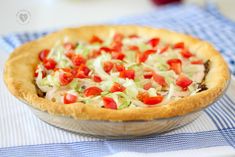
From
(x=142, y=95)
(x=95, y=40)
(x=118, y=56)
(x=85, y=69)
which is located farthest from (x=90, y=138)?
(x=95, y=40)

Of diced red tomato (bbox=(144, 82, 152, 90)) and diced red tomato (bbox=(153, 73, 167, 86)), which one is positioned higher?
diced red tomato (bbox=(153, 73, 167, 86))

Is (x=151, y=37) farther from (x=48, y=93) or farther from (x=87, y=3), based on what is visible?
(x=87, y=3)

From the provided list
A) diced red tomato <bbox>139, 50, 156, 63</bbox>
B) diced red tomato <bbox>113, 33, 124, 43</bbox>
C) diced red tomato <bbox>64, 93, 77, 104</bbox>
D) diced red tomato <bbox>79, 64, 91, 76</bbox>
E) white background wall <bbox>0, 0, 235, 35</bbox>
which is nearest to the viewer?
diced red tomato <bbox>64, 93, 77, 104</bbox>

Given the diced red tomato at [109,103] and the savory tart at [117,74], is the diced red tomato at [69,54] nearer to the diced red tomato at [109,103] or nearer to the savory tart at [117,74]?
the savory tart at [117,74]

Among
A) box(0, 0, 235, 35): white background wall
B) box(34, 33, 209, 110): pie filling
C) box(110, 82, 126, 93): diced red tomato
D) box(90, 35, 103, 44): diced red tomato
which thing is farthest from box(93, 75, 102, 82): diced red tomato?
box(0, 0, 235, 35): white background wall

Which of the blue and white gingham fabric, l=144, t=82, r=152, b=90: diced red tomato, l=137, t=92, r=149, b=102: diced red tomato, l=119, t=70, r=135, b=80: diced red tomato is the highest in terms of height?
l=119, t=70, r=135, b=80: diced red tomato

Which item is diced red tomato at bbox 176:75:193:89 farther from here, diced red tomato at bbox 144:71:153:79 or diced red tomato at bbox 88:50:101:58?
diced red tomato at bbox 88:50:101:58

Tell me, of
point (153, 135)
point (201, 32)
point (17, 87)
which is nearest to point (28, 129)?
point (17, 87)

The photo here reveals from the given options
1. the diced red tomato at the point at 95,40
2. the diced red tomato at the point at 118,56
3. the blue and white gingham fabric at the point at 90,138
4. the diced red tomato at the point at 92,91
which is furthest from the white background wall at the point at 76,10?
the diced red tomato at the point at 92,91

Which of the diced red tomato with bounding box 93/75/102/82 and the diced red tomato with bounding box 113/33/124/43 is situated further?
the diced red tomato with bounding box 113/33/124/43

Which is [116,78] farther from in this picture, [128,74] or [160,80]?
[160,80]
